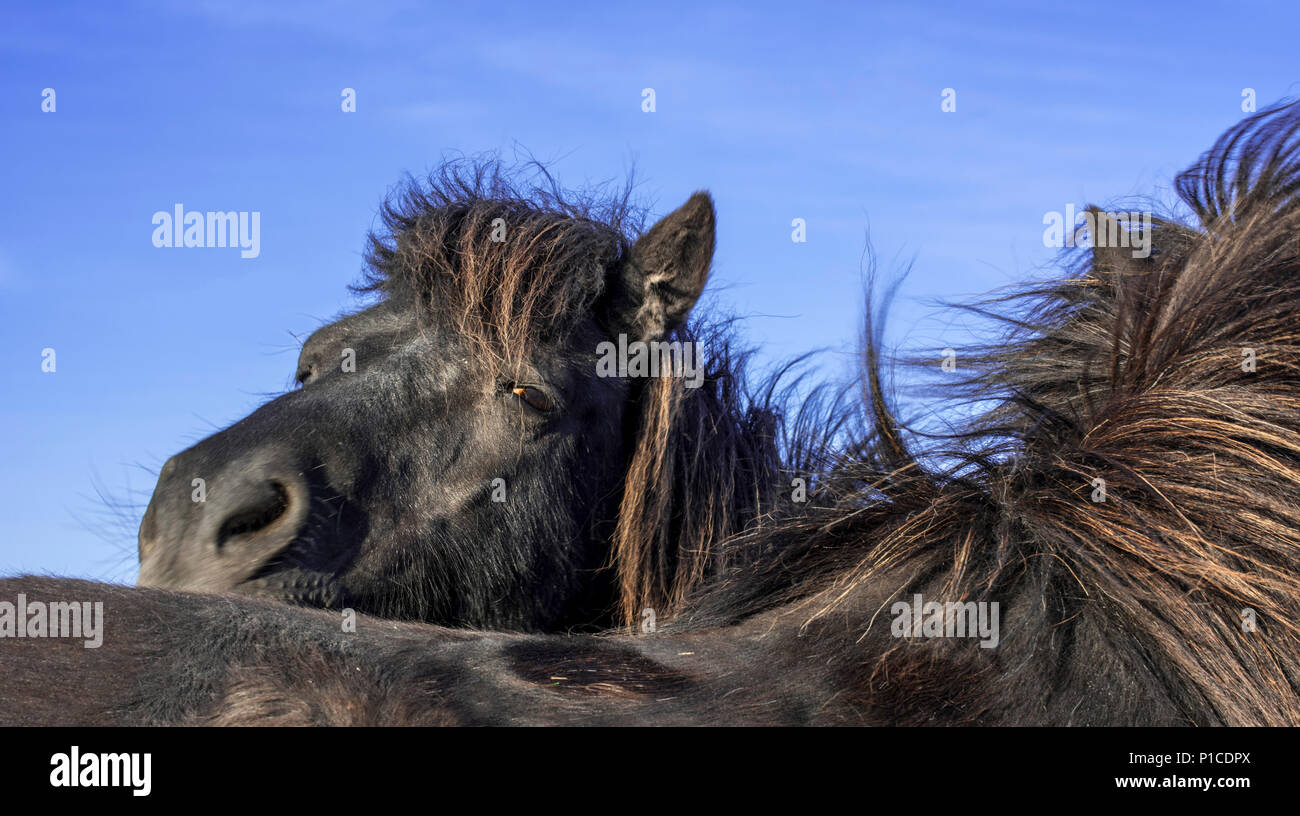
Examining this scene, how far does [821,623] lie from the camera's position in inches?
99.0

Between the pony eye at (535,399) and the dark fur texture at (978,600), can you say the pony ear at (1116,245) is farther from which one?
the pony eye at (535,399)

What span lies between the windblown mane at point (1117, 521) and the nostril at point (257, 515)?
1.40m

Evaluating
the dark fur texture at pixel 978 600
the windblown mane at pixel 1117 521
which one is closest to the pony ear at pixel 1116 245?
the windblown mane at pixel 1117 521

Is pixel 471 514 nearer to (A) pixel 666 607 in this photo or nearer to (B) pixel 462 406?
(B) pixel 462 406

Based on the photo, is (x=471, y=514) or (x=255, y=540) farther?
(x=471, y=514)

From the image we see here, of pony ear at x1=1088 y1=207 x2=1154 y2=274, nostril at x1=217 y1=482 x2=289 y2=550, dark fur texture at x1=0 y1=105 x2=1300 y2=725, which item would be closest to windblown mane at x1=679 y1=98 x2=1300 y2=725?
dark fur texture at x1=0 y1=105 x2=1300 y2=725

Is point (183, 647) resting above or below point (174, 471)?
below

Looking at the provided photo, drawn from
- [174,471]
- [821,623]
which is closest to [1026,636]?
[821,623]

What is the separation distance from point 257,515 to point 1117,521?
8.22 feet

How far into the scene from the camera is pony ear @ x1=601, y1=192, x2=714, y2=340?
14.0ft

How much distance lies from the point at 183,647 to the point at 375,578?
1476 millimetres

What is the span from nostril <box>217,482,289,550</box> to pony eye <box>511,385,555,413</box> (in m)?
0.89

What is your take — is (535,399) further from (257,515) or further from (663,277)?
(257,515)
